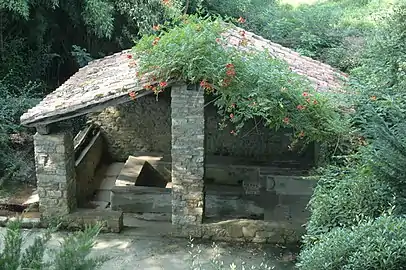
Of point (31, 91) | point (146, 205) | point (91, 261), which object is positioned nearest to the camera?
point (91, 261)

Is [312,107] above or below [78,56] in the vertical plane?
below

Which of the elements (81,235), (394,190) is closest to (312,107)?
(394,190)

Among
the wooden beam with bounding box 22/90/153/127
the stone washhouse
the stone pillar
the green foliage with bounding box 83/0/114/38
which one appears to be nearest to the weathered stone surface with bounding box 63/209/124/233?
the stone washhouse

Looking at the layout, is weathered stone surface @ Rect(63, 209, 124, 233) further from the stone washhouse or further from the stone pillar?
the stone pillar

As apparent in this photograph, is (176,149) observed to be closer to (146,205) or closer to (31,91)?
(146,205)

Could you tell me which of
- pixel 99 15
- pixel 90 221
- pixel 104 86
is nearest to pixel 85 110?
pixel 104 86

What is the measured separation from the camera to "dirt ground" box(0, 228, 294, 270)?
8258 millimetres

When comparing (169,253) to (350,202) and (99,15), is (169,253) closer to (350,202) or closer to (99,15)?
(350,202)

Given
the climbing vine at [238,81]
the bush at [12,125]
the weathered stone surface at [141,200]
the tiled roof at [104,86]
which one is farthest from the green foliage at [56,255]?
the bush at [12,125]

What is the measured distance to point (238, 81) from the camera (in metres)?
8.00

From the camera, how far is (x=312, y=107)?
809 cm

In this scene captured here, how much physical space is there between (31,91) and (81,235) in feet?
33.8

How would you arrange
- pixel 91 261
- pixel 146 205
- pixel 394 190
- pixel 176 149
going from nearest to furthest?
pixel 91 261, pixel 394 190, pixel 176 149, pixel 146 205

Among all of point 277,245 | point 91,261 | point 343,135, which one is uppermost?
point 343,135
